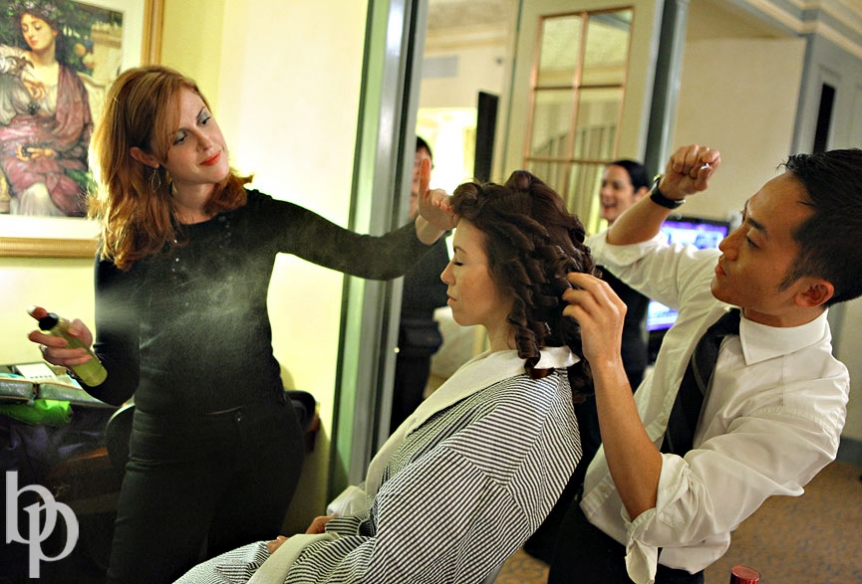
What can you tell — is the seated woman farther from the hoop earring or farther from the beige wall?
the beige wall

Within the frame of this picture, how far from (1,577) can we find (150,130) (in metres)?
0.68

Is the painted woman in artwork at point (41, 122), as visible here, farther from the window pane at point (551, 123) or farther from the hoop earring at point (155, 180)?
the window pane at point (551, 123)

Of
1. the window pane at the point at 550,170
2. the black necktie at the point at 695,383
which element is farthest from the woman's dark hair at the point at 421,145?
the black necktie at the point at 695,383

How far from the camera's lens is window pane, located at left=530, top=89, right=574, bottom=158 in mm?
1958

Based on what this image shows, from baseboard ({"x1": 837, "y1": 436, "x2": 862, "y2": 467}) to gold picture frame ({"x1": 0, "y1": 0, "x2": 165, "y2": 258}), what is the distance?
1417mm

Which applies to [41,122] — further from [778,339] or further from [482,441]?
[778,339]

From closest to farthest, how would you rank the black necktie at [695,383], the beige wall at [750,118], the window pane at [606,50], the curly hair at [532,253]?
1. the curly hair at [532,253]
2. the black necktie at [695,383]
3. the beige wall at [750,118]
4. the window pane at [606,50]

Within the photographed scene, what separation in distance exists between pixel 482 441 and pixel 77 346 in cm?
60

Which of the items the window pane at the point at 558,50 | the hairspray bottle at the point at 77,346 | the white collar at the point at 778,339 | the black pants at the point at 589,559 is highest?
the window pane at the point at 558,50

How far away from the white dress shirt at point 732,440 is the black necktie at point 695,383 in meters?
0.01

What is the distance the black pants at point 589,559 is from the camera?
1234 millimetres

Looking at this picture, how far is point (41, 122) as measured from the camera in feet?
3.25

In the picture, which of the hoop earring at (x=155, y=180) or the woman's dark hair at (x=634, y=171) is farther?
the woman's dark hair at (x=634, y=171)

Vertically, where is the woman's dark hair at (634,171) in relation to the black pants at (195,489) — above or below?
above
